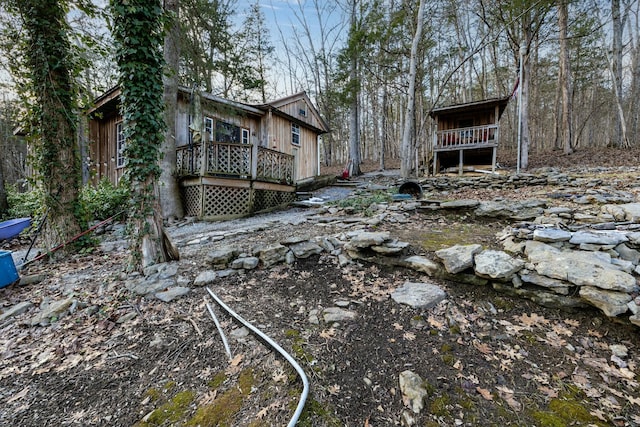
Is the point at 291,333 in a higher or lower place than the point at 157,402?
higher

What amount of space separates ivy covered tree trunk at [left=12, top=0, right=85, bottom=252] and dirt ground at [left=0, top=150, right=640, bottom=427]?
198 centimetres

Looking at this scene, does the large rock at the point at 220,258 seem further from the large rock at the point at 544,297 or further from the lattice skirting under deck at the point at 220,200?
the lattice skirting under deck at the point at 220,200

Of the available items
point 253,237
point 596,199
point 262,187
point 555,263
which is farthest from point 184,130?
point 596,199

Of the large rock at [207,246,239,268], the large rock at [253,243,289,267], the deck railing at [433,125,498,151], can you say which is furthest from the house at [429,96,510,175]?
the large rock at [207,246,239,268]

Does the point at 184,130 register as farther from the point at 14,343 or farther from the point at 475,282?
the point at 475,282

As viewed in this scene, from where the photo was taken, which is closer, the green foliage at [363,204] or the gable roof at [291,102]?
the green foliage at [363,204]

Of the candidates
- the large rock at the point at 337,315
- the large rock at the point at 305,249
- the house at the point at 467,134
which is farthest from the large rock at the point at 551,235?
the house at the point at 467,134

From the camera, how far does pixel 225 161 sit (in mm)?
7406

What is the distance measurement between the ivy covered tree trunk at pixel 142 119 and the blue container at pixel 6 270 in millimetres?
1456

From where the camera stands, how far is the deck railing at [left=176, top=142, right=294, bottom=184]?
7168mm

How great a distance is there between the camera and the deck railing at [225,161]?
23.5 ft

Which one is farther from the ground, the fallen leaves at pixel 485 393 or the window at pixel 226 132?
the window at pixel 226 132

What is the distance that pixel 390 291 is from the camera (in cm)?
276

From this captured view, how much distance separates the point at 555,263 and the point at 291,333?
2.54 meters
